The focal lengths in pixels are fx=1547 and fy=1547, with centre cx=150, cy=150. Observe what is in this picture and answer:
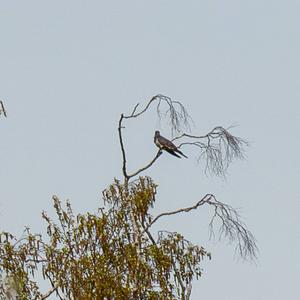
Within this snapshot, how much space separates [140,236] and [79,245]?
2.93 feet

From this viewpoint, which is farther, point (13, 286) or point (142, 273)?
point (142, 273)

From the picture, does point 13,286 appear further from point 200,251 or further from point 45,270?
point 200,251

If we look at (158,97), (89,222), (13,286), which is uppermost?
(158,97)

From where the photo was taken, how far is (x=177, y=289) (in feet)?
67.5

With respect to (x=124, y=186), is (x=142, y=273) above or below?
below

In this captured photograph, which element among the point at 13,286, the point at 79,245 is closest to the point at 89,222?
the point at 79,245

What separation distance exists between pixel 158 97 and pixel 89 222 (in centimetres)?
236

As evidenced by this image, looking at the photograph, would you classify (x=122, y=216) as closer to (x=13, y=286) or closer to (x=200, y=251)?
(x=200, y=251)

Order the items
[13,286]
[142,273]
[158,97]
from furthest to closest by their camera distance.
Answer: [158,97], [142,273], [13,286]

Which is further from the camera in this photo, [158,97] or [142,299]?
[158,97]

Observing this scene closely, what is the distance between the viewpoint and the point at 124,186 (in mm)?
21281

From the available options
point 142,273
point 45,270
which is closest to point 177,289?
point 142,273

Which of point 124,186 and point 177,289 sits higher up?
point 124,186

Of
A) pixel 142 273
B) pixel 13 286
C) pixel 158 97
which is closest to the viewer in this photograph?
pixel 13 286
